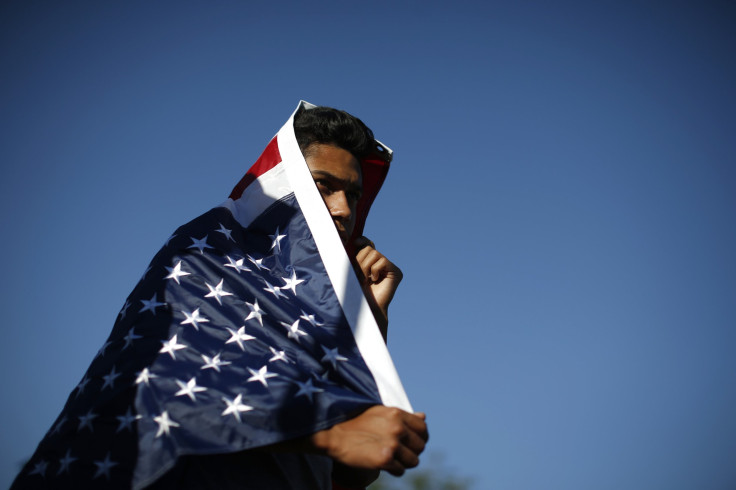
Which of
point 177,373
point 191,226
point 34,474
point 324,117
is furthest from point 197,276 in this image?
point 324,117

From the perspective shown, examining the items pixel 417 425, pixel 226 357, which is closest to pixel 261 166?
pixel 226 357

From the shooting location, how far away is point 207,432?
1.95 m

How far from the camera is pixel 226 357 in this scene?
2.25 metres

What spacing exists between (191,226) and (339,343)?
907mm

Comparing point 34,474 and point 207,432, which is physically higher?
point 207,432

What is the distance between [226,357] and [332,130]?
2359 mm

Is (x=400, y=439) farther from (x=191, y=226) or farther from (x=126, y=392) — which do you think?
(x=191, y=226)

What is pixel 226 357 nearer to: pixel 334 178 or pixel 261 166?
pixel 261 166

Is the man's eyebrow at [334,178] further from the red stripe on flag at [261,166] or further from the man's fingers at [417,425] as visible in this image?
the man's fingers at [417,425]

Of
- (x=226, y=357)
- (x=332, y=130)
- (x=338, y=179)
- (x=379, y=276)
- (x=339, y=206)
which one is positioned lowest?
(x=226, y=357)

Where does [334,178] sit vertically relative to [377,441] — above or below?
above

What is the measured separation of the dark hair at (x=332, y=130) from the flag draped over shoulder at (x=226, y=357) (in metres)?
1.06

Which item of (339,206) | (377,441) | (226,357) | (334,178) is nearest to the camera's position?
(377,441)

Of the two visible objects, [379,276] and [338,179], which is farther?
[338,179]
